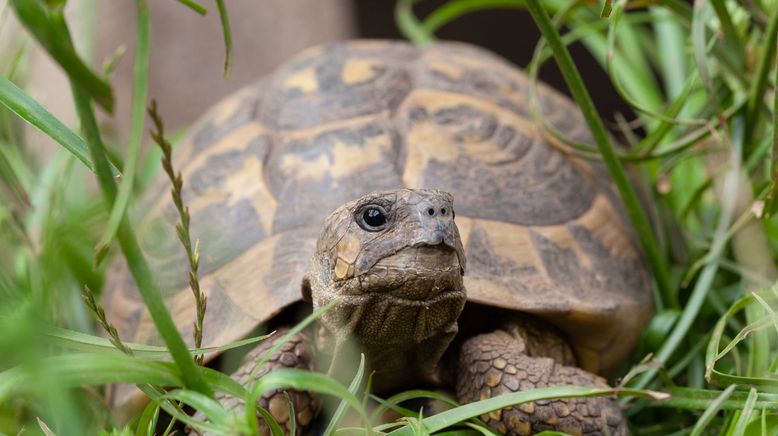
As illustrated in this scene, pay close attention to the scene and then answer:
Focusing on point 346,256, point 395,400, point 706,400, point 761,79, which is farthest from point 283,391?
point 761,79

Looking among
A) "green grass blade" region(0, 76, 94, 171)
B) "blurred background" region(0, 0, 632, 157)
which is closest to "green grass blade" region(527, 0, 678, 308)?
"green grass blade" region(0, 76, 94, 171)

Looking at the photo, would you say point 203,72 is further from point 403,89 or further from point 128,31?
point 403,89

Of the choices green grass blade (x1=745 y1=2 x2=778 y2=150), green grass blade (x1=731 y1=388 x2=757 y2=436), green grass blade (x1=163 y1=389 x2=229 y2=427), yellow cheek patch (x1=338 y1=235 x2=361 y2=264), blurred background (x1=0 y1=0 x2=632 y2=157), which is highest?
blurred background (x1=0 y1=0 x2=632 y2=157)

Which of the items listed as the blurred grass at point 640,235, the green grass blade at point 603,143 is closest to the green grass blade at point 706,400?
the blurred grass at point 640,235

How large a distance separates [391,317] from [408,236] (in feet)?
0.68

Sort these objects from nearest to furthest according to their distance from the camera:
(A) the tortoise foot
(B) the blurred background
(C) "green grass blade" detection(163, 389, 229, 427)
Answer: (C) "green grass blade" detection(163, 389, 229, 427)
(A) the tortoise foot
(B) the blurred background

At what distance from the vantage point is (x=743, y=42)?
99.8 inches

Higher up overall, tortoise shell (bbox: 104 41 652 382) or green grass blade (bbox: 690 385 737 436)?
tortoise shell (bbox: 104 41 652 382)

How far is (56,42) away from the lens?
3.46ft

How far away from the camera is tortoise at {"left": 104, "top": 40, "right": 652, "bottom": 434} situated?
168 cm

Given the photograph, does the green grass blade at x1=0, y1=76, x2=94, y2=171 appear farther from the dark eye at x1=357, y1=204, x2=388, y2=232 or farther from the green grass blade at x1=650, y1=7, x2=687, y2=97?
the green grass blade at x1=650, y1=7, x2=687, y2=97

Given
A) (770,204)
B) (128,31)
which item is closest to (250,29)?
(128,31)

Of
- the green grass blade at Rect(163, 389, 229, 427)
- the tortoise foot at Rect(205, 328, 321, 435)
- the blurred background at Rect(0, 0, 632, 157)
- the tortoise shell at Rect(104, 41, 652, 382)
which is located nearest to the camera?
the green grass blade at Rect(163, 389, 229, 427)

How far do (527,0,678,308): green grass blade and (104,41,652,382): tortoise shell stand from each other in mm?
79
